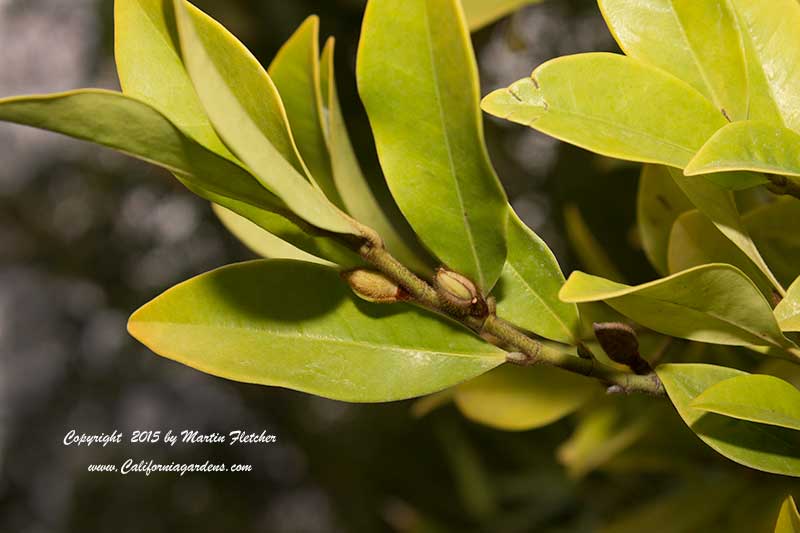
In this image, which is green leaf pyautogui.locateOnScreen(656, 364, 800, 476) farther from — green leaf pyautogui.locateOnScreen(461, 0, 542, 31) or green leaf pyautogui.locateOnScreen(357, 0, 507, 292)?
green leaf pyautogui.locateOnScreen(461, 0, 542, 31)

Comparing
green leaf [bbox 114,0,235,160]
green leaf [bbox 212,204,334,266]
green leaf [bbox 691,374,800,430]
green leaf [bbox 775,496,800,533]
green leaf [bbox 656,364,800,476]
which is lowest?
green leaf [bbox 775,496,800,533]

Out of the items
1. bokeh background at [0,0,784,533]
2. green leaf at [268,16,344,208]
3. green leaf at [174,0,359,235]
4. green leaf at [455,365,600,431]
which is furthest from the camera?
bokeh background at [0,0,784,533]

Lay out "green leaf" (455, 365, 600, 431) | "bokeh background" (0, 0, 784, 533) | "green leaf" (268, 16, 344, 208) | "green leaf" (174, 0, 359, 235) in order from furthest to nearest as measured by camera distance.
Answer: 1. "bokeh background" (0, 0, 784, 533)
2. "green leaf" (455, 365, 600, 431)
3. "green leaf" (268, 16, 344, 208)
4. "green leaf" (174, 0, 359, 235)

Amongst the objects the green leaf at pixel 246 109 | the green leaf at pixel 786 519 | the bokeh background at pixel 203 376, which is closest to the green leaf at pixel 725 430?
the green leaf at pixel 786 519

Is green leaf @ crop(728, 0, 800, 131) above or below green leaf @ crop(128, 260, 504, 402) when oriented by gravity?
above

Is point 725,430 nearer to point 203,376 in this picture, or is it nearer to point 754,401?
point 754,401

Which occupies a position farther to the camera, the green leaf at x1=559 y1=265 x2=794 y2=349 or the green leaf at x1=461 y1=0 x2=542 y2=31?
the green leaf at x1=461 y1=0 x2=542 y2=31

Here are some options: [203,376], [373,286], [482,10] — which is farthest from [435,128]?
[203,376]

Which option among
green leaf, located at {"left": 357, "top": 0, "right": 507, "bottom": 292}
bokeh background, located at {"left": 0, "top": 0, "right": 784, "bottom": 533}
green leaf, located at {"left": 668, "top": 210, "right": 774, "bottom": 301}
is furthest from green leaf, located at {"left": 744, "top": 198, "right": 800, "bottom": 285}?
bokeh background, located at {"left": 0, "top": 0, "right": 784, "bottom": 533}
